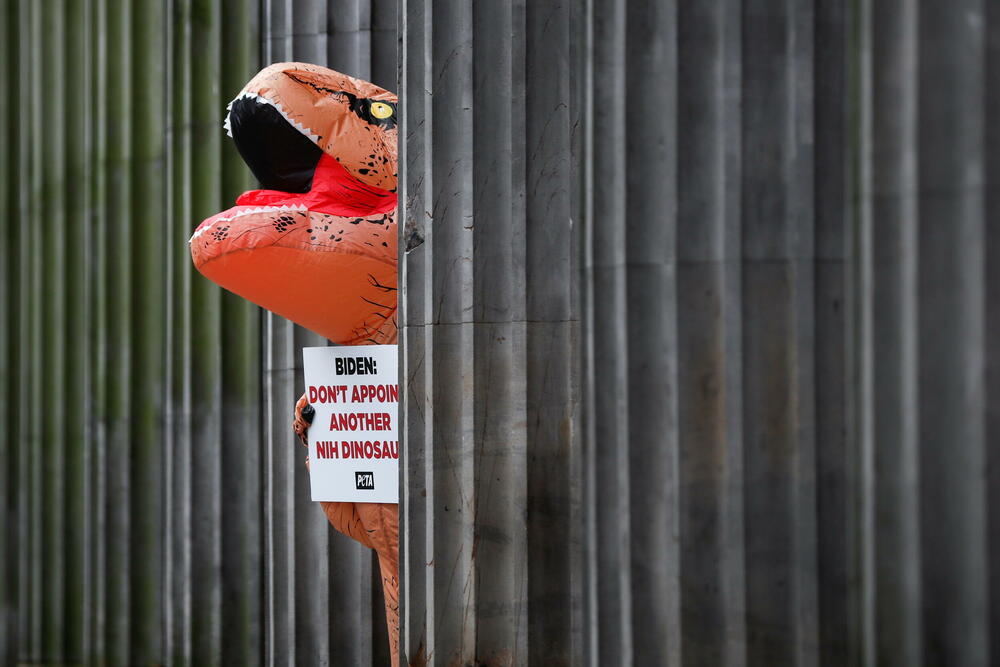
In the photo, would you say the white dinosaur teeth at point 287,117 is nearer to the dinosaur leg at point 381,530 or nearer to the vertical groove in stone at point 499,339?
the vertical groove in stone at point 499,339

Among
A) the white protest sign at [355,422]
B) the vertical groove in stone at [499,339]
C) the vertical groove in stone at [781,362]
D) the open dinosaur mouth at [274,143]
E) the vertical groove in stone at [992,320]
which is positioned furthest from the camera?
the white protest sign at [355,422]

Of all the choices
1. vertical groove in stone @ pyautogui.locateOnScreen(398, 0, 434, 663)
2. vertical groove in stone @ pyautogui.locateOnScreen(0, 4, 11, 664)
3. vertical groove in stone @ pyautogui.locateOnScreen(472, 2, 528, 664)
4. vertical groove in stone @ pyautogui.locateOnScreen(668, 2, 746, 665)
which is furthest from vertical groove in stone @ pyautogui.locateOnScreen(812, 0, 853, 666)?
vertical groove in stone @ pyautogui.locateOnScreen(0, 4, 11, 664)

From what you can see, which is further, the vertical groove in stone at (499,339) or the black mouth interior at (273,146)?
the black mouth interior at (273,146)

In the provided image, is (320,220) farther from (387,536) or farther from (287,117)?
(387,536)

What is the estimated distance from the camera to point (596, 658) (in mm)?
3684

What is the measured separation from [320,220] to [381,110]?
559mm

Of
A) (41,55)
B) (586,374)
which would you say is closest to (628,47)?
(586,374)

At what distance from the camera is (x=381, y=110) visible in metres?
5.00

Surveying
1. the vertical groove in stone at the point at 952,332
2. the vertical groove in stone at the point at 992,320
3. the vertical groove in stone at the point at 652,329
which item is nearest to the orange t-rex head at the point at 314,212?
the vertical groove in stone at the point at 652,329

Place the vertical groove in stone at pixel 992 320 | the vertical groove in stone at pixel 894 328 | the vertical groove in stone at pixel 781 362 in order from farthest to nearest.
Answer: the vertical groove in stone at pixel 781 362, the vertical groove in stone at pixel 894 328, the vertical groove in stone at pixel 992 320

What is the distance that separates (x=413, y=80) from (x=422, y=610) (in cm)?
182

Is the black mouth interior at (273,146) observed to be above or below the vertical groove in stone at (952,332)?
above

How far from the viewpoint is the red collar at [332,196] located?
4.81 metres

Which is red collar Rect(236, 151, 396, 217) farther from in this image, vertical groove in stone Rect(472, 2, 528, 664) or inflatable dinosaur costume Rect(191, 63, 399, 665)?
vertical groove in stone Rect(472, 2, 528, 664)
